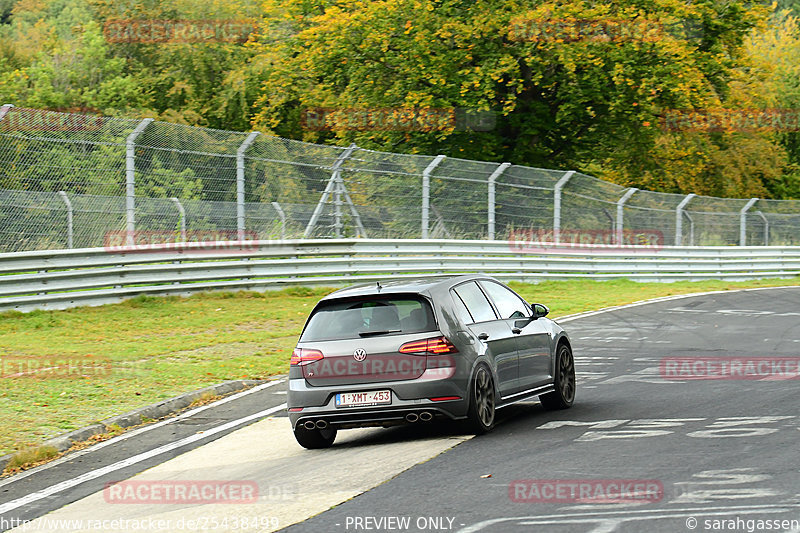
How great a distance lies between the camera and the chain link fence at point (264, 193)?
725 inches

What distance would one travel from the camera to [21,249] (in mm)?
18031

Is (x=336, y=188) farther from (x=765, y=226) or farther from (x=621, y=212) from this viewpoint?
(x=765, y=226)

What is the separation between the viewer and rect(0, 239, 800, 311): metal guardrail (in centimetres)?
1848

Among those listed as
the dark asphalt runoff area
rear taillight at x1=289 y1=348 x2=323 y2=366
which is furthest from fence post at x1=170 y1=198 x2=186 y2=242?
rear taillight at x1=289 y1=348 x2=323 y2=366

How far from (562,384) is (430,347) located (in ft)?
7.02

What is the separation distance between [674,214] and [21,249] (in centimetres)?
2094

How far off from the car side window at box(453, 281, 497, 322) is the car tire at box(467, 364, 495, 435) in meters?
0.63

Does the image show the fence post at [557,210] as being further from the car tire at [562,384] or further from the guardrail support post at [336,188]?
the car tire at [562,384]

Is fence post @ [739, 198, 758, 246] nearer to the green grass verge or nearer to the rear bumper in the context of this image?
the green grass verge

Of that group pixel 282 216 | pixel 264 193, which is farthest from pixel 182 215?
pixel 282 216

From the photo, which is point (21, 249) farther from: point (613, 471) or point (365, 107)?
point (365, 107)

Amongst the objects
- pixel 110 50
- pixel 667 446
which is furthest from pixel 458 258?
pixel 110 50

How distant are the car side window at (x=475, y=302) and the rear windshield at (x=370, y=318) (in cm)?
66

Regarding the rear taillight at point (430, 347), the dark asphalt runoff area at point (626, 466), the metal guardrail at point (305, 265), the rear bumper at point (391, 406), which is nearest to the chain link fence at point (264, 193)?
the metal guardrail at point (305, 265)
